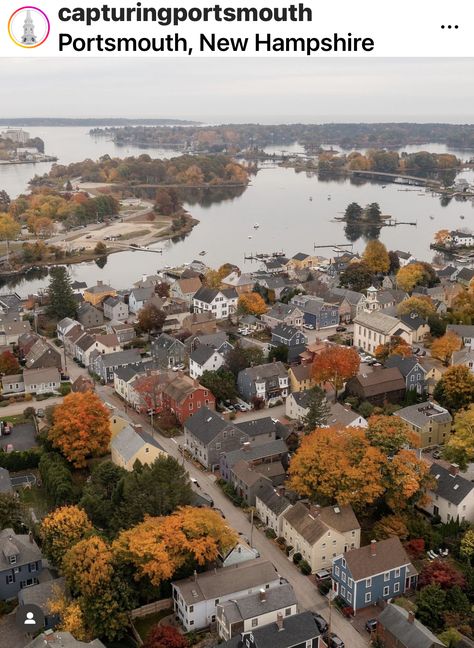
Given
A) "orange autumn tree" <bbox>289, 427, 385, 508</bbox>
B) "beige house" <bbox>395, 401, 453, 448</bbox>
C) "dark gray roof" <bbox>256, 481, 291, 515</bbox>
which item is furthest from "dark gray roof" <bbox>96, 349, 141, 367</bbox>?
"orange autumn tree" <bbox>289, 427, 385, 508</bbox>

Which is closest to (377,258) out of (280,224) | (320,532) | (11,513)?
(280,224)

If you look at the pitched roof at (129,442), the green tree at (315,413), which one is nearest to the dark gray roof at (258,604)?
the pitched roof at (129,442)

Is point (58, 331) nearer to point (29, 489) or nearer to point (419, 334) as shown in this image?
point (29, 489)

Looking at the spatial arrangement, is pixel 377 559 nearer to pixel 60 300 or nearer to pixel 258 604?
pixel 258 604

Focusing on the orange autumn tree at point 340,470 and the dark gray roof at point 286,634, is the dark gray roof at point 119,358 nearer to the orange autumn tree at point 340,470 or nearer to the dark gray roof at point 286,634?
the orange autumn tree at point 340,470

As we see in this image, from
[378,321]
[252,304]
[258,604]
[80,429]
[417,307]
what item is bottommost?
[258,604]

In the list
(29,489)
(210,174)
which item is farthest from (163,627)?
(210,174)
